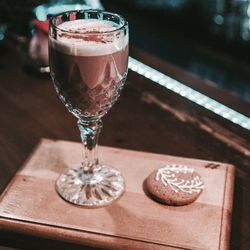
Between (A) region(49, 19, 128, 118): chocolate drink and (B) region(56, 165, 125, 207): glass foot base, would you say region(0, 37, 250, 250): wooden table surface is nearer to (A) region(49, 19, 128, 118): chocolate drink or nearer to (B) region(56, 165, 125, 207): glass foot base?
(B) region(56, 165, 125, 207): glass foot base

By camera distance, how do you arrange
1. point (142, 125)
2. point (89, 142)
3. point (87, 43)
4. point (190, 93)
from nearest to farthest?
point (87, 43), point (89, 142), point (142, 125), point (190, 93)

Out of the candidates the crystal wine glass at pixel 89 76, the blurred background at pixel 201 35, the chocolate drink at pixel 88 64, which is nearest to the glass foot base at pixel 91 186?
the crystal wine glass at pixel 89 76

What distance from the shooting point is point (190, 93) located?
1004 mm

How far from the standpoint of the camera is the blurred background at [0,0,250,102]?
236cm

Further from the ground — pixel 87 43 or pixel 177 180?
pixel 87 43

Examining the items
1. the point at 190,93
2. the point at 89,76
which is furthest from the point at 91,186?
the point at 190,93

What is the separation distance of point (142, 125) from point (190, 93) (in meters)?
0.17

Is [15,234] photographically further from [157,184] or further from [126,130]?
[126,130]

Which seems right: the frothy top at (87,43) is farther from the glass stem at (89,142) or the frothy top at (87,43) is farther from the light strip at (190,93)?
the light strip at (190,93)

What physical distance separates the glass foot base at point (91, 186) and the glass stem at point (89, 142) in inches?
0.5

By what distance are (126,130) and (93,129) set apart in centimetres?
19

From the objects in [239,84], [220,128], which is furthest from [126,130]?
[239,84]

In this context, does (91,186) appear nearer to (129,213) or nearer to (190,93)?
(129,213)

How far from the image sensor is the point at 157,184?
68 cm
